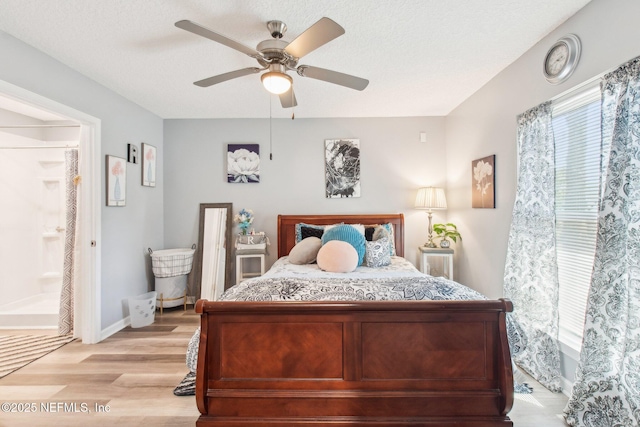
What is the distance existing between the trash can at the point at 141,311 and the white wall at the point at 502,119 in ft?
12.1

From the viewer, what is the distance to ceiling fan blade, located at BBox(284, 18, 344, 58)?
1583mm

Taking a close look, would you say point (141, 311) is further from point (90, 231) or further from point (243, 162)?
point (243, 162)

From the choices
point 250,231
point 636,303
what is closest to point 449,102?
point 636,303

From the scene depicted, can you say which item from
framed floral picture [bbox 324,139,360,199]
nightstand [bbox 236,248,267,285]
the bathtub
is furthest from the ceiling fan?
the bathtub

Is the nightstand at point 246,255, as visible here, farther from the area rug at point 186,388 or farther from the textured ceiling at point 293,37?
the textured ceiling at point 293,37

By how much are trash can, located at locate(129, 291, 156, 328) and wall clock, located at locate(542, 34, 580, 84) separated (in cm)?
430

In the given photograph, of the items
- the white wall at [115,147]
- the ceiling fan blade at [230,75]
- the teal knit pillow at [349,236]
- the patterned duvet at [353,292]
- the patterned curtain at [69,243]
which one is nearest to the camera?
the patterned duvet at [353,292]

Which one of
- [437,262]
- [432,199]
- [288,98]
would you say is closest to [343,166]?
[432,199]

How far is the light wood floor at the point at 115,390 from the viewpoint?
6.13 feet

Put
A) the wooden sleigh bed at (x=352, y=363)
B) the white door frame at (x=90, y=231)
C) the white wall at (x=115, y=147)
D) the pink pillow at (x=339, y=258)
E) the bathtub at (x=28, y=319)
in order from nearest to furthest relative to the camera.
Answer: the wooden sleigh bed at (x=352, y=363), the white wall at (x=115, y=147), the pink pillow at (x=339, y=258), the white door frame at (x=90, y=231), the bathtub at (x=28, y=319)

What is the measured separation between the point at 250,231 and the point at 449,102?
3.01 metres

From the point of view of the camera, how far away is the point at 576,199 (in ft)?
6.95

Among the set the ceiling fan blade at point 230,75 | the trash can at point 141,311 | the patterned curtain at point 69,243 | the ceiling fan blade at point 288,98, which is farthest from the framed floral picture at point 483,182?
the patterned curtain at point 69,243

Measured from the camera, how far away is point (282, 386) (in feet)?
5.66
